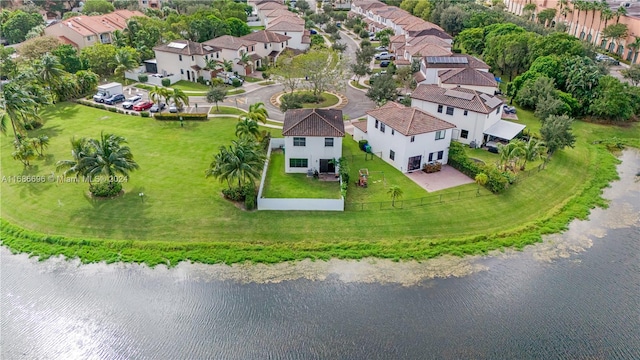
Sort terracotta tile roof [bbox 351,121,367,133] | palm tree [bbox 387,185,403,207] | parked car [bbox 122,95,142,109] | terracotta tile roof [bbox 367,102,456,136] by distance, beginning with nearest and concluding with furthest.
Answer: palm tree [bbox 387,185,403,207], terracotta tile roof [bbox 367,102,456,136], terracotta tile roof [bbox 351,121,367,133], parked car [bbox 122,95,142,109]

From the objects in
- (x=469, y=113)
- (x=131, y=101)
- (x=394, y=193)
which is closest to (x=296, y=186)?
(x=394, y=193)

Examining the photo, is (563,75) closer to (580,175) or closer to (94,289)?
(580,175)

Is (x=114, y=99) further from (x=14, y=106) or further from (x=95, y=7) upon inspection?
(x=95, y=7)

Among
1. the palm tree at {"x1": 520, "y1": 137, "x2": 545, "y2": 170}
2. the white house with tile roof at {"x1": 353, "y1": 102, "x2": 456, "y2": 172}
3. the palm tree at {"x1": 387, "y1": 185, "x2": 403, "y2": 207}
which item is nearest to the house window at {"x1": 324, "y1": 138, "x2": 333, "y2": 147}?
the white house with tile roof at {"x1": 353, "y1": 102, "x2": 456, "y2": 172}

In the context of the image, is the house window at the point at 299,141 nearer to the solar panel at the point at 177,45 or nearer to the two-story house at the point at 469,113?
the two-story house at the point at 469,113

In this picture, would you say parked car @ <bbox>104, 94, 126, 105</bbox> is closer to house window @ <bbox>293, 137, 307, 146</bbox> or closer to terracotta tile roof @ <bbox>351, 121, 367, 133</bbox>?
house window @ <bbox>293, 137, 307, 146</bbox>

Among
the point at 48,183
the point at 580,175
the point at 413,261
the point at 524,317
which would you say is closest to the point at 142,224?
the point at 48,183
